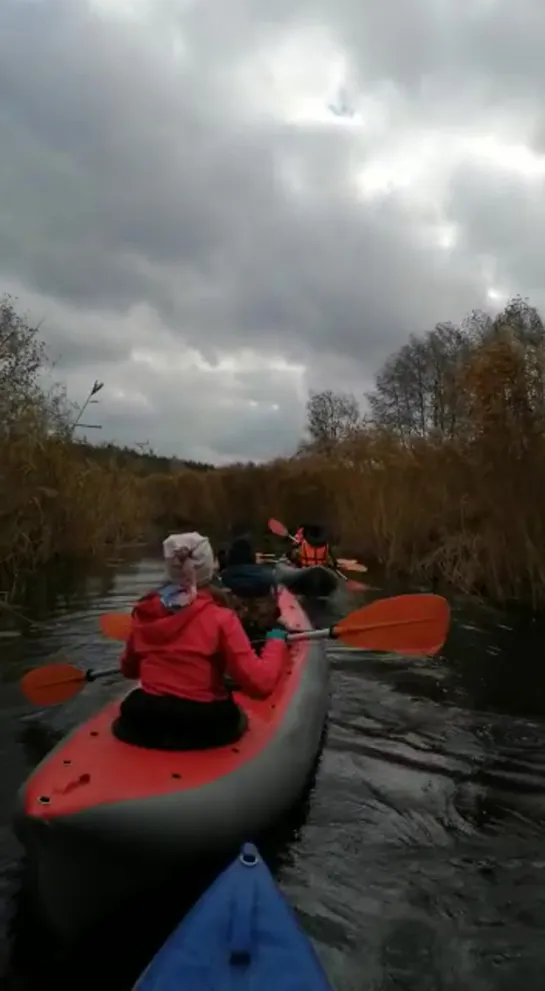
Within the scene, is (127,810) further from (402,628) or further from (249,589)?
(249,589)

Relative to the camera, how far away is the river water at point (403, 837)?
9.49 ft

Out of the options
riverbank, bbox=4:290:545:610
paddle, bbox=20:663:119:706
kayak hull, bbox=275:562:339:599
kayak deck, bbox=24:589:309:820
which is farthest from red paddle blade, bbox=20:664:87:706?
kayak hull, bbox=275:562:339:599

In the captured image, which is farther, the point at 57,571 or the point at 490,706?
the point at 57,571

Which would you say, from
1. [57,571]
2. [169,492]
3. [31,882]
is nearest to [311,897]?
[31,882]

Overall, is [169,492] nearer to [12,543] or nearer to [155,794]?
[12,543]

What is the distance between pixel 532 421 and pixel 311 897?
7.57m

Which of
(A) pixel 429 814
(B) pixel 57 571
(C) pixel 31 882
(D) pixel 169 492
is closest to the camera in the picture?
(C) pixel 31 882

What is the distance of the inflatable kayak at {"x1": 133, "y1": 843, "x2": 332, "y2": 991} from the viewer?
2.12 metres

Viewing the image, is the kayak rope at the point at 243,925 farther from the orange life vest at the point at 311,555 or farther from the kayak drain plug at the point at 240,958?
the orange life vest at the point at 311,555

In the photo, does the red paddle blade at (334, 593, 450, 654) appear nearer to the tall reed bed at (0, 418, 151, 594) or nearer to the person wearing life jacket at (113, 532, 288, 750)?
the person wearing life jacket at (113, 532, 288, 750)

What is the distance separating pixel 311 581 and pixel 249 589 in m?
3.95

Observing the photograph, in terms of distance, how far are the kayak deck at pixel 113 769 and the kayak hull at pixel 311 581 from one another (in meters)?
6.02

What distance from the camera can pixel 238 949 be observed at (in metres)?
2.18

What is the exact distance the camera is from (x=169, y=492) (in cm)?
2898
